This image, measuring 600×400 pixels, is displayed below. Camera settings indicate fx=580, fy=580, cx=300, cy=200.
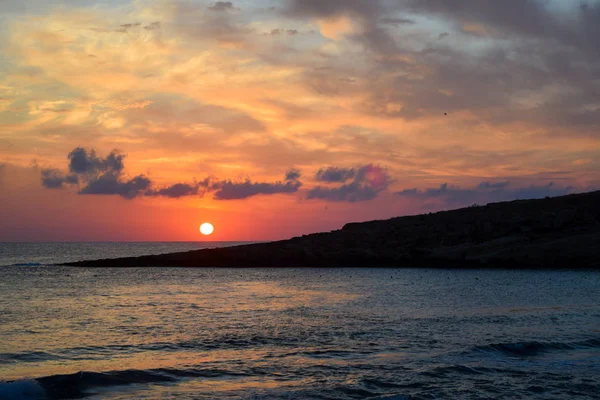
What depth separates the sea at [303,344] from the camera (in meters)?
20.3

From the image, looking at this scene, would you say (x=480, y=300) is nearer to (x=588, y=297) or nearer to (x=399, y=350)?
(x=588, y=297)

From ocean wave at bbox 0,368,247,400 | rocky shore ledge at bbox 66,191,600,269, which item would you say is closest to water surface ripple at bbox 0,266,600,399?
ocean wave at bbox 0,368,247,400

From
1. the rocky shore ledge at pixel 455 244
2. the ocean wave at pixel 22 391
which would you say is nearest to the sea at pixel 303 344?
the ocean wave at pixel 22 391

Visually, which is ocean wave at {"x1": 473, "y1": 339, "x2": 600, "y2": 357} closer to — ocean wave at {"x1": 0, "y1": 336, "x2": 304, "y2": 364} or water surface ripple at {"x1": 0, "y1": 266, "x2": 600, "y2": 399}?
water surface ripple at {"x1": 0, "y1": 266, "x2": 600, "y2": 399}

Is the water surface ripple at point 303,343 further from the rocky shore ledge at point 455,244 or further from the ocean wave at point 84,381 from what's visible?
the rocky shore ledge at point 455,244

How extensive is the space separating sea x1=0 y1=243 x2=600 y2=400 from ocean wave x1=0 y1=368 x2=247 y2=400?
0.18 ft

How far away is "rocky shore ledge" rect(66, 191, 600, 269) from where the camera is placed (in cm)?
8025

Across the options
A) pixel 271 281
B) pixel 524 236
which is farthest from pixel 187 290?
pixel 524 236

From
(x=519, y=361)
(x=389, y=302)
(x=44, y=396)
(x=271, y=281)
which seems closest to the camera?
(x=44, y=396)

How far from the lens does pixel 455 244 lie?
92125 millimetres

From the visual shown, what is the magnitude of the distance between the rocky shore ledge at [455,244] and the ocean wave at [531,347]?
52508 mm

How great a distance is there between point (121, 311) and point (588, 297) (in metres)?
35.0

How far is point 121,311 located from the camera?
39.2m

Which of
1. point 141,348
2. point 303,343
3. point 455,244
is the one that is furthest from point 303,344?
point 455,244
